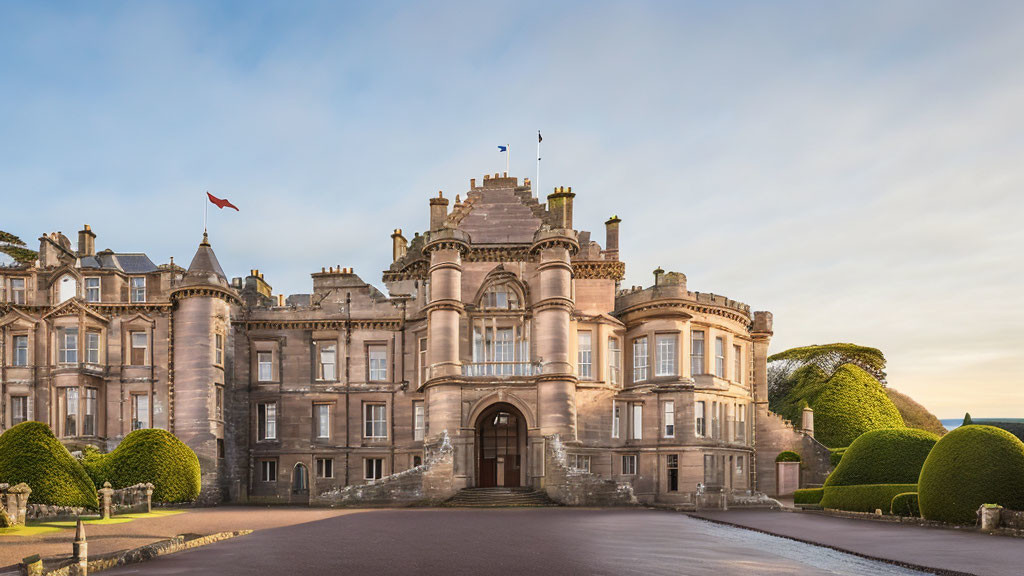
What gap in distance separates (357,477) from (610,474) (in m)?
15.4

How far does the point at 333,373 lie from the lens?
49.1 metres

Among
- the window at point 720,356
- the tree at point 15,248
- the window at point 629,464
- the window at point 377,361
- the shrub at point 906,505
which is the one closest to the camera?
the shrub at point 906,505

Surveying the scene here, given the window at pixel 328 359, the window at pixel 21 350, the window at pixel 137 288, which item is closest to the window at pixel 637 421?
the window at pixel 328 359

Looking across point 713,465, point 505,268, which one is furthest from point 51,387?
point 713,465

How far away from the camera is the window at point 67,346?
Result: 4519 cm

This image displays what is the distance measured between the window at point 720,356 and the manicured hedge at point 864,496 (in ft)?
41.7

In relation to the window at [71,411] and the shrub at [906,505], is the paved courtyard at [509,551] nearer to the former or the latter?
the shrub at [906,505]

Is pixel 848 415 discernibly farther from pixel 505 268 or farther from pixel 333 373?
pixel 333 373

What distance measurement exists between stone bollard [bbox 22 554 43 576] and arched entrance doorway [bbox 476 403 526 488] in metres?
31.8

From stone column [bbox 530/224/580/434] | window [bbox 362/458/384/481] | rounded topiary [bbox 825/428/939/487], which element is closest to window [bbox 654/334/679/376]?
stone column [bbox 530/224/580/434]

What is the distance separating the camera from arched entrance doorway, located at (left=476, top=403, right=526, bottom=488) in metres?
45.5

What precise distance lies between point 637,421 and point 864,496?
15.8 m

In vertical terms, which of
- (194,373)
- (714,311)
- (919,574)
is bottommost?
(919,574)

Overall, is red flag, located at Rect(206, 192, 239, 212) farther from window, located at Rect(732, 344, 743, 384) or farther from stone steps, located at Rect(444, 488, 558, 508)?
window, located at Rect(732, 344, 743, 384)
